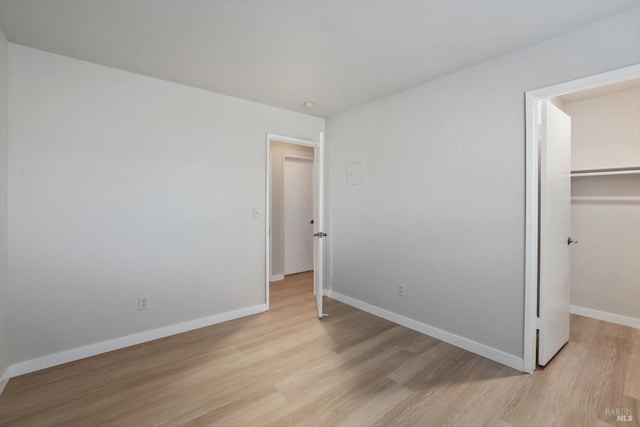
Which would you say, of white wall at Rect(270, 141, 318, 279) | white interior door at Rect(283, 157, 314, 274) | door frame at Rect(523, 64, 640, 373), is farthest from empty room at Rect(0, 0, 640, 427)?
white interior door at Rect(283, 157, 314, 274)

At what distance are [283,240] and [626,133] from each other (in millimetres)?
4552

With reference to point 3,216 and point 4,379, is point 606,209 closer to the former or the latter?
point 3,216

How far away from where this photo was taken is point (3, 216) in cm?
207

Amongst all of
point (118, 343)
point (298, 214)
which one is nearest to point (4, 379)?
point (118, 343)

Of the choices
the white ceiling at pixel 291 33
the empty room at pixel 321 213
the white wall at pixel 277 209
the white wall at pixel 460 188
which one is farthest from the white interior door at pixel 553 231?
the white wall at pixel 277 209

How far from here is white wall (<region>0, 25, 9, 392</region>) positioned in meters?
2.02

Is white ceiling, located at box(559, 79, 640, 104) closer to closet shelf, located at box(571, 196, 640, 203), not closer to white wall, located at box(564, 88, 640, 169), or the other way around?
white wall, located at box(564, 88, 640, 169)

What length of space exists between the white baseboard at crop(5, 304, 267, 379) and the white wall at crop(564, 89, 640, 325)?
3838mm

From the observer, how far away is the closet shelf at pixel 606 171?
287cm

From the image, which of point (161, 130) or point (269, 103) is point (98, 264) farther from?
point (269, 103)

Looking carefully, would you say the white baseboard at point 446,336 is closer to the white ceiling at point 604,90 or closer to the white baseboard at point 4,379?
the white ceiling at point 604,90

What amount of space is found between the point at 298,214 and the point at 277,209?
475 millimetres

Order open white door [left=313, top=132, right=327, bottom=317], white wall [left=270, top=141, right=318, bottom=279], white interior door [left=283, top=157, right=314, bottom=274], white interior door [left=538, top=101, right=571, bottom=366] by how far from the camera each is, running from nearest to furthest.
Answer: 1. white interior door [left=538, top=101, right=571, bottom=366]
2. open white door [left=313, top=132, right=327, bottom=317]
3. white wall [left=270, top=141, right=318, bottom=279]
4. white interior door [left=283, top=157, right=314, bottom=274]

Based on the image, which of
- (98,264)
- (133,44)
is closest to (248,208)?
(98,264)
